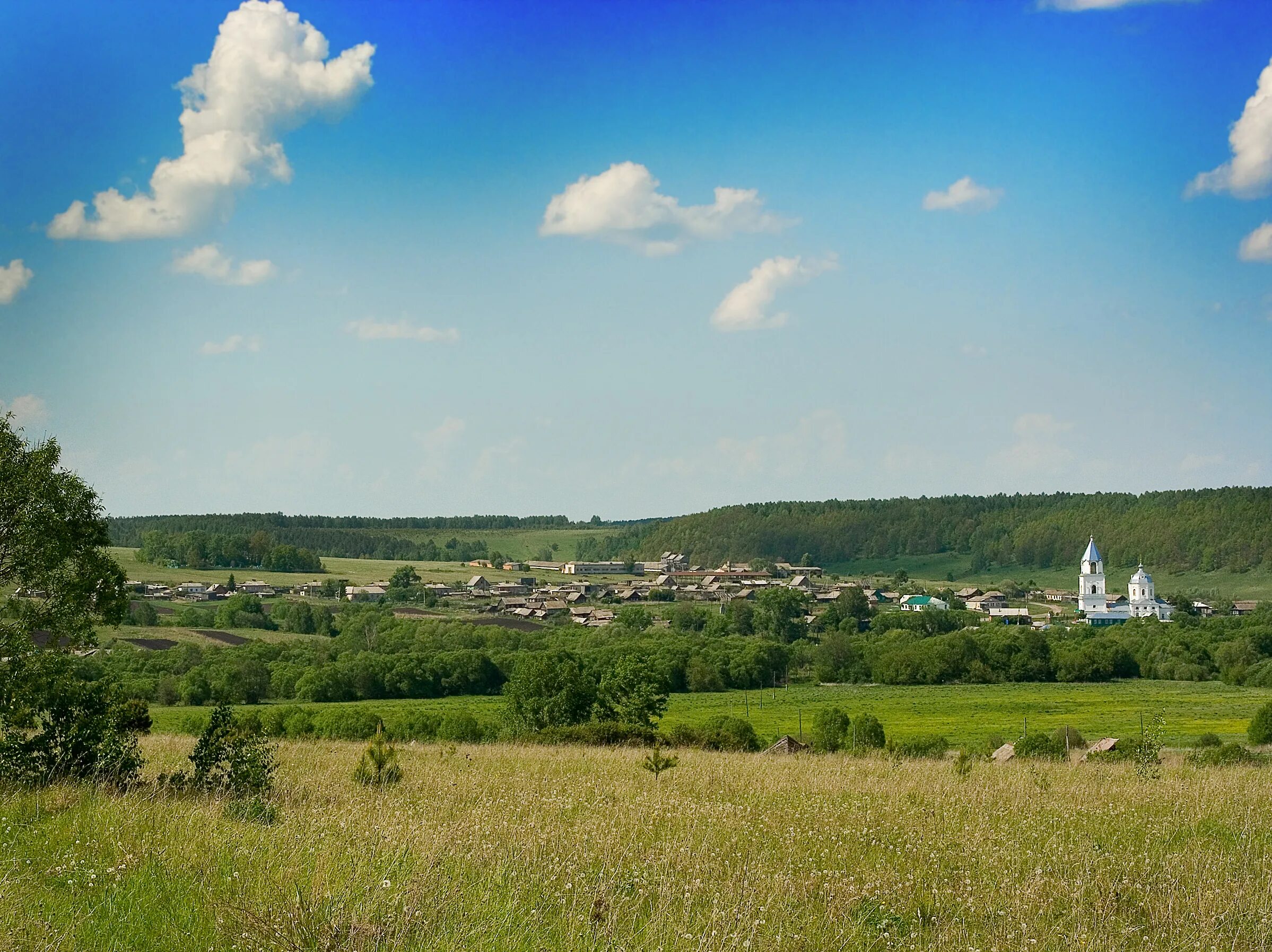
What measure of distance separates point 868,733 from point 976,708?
124 feet

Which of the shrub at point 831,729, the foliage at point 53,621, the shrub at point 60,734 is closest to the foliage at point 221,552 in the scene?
the shrub at point 831,729

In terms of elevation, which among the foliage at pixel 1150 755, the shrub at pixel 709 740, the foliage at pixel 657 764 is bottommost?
the shrub at pixel 709 740

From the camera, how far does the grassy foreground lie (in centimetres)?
705

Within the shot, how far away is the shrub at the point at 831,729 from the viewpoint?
44.8m

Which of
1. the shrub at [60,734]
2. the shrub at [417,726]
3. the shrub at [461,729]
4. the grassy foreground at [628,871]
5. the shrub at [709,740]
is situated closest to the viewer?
the grassy foreground at [628,871]

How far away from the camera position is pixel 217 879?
7.89 m

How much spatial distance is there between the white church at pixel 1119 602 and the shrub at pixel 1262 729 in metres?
104

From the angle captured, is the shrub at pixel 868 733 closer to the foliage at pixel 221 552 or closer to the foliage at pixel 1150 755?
the foliage at pixel 1150 755

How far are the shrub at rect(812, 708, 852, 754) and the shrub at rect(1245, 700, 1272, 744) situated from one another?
50.2 feet

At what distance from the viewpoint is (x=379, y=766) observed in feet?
46.7

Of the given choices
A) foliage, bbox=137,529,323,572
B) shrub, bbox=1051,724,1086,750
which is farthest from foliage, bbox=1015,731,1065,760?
foliage, bbox=137,529,323,572

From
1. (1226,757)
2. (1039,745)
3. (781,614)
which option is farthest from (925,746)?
(781,614)

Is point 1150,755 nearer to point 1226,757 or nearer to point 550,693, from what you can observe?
point 1226,757

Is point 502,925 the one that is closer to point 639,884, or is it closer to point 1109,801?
point 639,884
